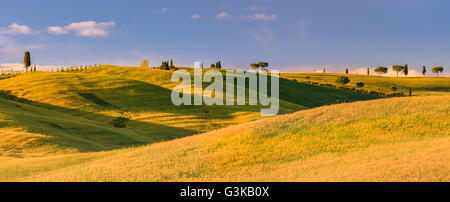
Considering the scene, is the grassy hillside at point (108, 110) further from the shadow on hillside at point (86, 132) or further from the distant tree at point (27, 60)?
the distant tree at point (27, 60)

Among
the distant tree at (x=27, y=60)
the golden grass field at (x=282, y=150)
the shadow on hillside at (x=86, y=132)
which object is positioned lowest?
the shadow on hillside at (x=86, y=132)

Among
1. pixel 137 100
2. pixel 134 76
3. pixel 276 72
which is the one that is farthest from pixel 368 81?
pixel 137 100

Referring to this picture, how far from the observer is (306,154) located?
20438 mm

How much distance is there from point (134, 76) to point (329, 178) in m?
117

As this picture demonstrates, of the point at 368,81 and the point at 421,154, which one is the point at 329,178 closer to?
the point at 421,154

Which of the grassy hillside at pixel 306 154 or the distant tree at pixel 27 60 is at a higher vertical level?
the distant tree at pixel 27 60

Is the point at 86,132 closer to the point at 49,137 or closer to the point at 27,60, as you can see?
the point at 49,137

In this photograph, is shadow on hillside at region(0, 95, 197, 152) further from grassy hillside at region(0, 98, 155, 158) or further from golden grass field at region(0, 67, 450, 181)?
golden grass field at region(0, 67, 450, 181)

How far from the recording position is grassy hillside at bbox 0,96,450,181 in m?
16.9

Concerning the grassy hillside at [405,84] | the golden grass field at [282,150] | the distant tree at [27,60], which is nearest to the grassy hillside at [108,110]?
the golden grass field at [282,150]

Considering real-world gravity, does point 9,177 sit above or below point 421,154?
below

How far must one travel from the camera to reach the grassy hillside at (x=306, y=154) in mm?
16872

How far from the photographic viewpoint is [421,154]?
17.9m

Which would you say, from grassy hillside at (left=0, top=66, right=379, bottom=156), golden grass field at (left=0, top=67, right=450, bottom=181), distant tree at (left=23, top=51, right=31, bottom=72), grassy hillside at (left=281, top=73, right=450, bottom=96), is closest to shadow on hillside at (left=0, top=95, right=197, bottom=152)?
grassy hillside at (left=0, top=66, right=379, bottom=156)
